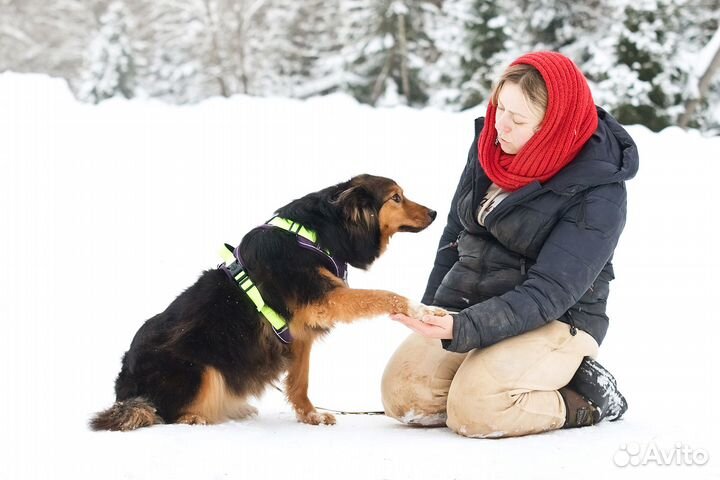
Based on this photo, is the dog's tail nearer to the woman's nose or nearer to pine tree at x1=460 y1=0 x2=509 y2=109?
the woman's nose

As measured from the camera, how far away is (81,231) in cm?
746

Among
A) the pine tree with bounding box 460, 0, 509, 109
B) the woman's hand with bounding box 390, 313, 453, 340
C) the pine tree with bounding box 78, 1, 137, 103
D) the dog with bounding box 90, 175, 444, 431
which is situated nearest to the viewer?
the woman's hand with bounding box 390, 313, 453, 340

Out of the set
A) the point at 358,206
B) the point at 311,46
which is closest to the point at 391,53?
the point at 311,46

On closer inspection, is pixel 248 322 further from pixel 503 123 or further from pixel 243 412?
pixel 503 123

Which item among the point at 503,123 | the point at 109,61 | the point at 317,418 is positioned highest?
the point at 503,123

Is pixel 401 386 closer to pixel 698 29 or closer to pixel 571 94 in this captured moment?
pixel 571 94

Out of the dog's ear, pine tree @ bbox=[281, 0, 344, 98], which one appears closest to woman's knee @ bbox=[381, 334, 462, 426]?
the dog's ear

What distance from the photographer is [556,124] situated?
2.99 m

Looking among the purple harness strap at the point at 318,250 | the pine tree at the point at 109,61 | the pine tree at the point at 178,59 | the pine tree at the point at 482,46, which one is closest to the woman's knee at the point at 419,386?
the purple harness strap at the point at 318,250

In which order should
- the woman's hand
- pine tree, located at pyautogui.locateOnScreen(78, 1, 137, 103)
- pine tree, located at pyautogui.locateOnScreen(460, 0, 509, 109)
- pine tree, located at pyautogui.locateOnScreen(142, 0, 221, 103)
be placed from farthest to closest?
pine tree, located at pyautogui.locateOnScreen(142, 0, 221, 103) → pine tree, located at pyautogui.locateOnScreen(78, 1, 137, 103) → pine tree, located at pyautogui.locateOnScreen(460, 0, 509, 109) → the woman's hand

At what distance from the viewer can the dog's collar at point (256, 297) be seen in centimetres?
337

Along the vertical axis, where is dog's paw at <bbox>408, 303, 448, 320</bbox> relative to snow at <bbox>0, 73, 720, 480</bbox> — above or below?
above

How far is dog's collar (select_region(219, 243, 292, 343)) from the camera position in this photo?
3.37m

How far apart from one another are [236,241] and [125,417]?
4.54 m
